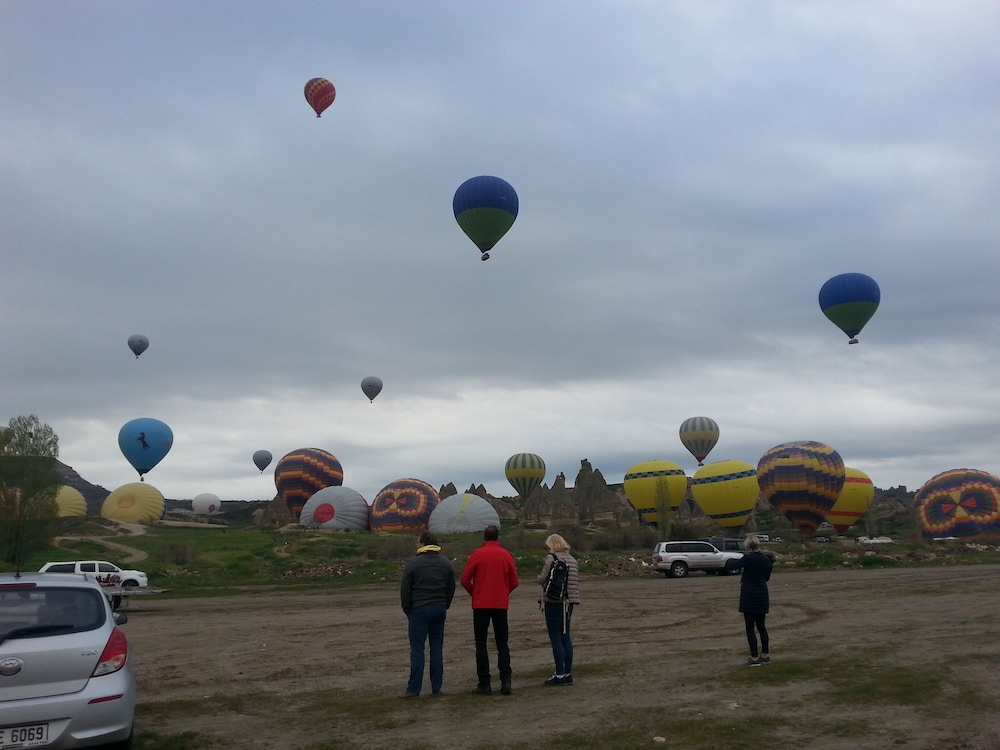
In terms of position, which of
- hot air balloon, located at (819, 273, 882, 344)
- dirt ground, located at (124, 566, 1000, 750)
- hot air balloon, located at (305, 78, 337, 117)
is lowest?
dirt ground, located at (124, 566, 1000, 750)

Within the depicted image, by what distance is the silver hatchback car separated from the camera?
20.0 ft

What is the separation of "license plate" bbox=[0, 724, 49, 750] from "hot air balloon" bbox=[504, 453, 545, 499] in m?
77.9

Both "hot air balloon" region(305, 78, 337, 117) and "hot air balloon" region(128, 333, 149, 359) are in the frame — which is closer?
"hot air balloon" region(305, 78, 337, 117)

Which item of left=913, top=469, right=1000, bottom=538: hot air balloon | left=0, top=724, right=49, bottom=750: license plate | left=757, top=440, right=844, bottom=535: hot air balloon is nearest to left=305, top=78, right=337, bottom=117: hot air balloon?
left=757, top=440, right=844, bottom=535: hot air balloon

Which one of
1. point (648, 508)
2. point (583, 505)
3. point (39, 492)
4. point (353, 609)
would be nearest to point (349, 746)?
point (353, 609)

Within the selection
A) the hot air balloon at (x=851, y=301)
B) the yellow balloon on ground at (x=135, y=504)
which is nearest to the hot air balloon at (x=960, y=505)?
the hot air balloon at (x=851, y=301)

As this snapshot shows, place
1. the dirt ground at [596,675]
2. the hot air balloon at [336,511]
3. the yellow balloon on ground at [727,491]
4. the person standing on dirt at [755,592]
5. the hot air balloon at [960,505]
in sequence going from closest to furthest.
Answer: the dirt ground at [596,675] → the person standing on dirt at [755,592] → the yellow balloon on ground at [727,491] → the hot air balloon at [960,505] → the hot air balloon at [336,511]

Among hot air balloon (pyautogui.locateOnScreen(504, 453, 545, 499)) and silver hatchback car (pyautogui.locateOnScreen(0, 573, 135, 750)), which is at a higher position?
hot air balloon (pyautogui.locateOnScreen(504, 453, 545, 499))

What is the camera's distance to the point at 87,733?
6.26 metres

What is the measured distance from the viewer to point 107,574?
1128 inches

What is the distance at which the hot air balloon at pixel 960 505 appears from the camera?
187ft

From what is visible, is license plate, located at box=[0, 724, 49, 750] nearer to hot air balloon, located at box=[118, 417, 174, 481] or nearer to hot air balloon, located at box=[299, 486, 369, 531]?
hot air balloon, located at box=[299, 486, 369, 531]

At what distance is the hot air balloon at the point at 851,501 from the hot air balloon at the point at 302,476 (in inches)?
1662

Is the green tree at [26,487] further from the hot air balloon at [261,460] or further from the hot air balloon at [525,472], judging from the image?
the hot air balloon at [261,460]
